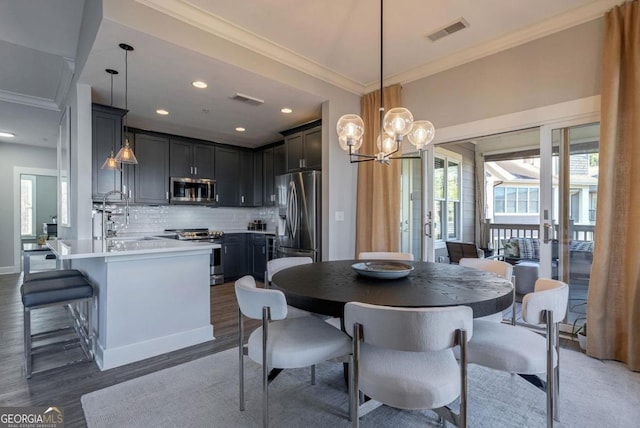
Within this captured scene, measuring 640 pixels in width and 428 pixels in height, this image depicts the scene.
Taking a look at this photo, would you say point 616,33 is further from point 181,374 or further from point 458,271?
point 181,374

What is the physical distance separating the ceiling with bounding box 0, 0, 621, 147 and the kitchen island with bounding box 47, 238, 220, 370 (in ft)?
5.70

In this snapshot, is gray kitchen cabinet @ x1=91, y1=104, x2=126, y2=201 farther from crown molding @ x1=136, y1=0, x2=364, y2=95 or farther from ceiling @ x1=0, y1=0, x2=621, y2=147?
crown molding @ x1=136, y1=0, x2=364, y2=95

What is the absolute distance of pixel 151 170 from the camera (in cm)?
507

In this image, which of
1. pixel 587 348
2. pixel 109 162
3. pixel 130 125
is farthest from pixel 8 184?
pixel 587 348

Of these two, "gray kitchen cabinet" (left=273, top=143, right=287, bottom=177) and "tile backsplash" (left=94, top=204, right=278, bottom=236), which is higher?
"gray kitchen cabinet" (left=273, top=143, right=287, bottom=177)

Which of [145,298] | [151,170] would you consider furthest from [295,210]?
[151,170]

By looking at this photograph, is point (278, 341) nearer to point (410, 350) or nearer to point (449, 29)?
point (410, 350)

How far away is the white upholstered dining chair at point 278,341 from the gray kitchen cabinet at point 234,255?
4.05 m

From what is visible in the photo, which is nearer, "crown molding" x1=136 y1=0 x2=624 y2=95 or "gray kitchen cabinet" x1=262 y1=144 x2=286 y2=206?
"crown molding" x1=136 y1=0 x2=624 y2=95

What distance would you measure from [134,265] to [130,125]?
3.29m

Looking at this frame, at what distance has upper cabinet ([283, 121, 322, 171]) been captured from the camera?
14.9 ft

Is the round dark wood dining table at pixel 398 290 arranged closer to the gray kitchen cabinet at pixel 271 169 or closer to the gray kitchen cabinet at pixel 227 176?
the gray kitchen cabinet at pixel 271 169

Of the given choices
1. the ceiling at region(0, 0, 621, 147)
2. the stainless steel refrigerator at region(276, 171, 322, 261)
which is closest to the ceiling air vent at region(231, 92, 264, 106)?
the ceiling at region(0, 0, 621, 147)

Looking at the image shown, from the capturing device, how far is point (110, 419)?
180 cm
